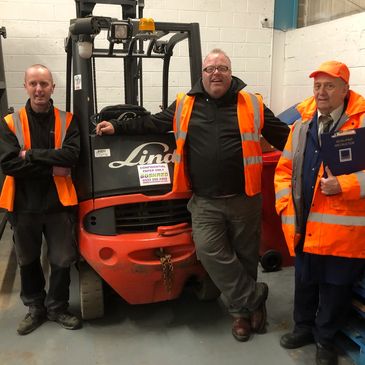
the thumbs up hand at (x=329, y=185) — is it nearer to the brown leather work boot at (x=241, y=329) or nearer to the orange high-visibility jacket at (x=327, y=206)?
the orange high-visibility jacket at (x=327, y=206)

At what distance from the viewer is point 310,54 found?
16.0 feet

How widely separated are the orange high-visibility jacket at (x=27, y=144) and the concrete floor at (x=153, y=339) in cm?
87

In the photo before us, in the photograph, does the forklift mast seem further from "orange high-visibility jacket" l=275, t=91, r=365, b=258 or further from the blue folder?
the blue folder

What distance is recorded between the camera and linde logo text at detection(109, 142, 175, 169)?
2.54m

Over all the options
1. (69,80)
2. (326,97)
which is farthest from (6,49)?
(326,97)

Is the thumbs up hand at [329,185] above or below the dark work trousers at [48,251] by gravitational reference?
above

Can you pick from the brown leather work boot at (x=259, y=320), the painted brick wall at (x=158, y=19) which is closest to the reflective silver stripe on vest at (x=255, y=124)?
the brown leather work boot at (x=259, y=320)

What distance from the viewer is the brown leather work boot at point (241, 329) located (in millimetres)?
2604

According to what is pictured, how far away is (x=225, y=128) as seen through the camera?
8.03 ft

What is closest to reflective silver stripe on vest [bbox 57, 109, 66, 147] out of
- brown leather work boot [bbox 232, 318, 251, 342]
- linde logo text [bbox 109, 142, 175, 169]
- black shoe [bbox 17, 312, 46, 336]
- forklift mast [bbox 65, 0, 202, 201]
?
forklift mast [bbox 65, 0, 202, 201]

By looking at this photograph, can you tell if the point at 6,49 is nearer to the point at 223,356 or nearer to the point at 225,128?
the point at 225,128

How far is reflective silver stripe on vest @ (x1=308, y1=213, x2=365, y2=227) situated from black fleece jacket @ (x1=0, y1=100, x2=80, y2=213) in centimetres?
144

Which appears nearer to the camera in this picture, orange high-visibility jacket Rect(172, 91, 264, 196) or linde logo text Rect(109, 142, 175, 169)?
orange high-visibility jacket Rect(172, 91, 264, 196)

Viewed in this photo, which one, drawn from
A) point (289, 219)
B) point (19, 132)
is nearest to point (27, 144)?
point (19, 132)
